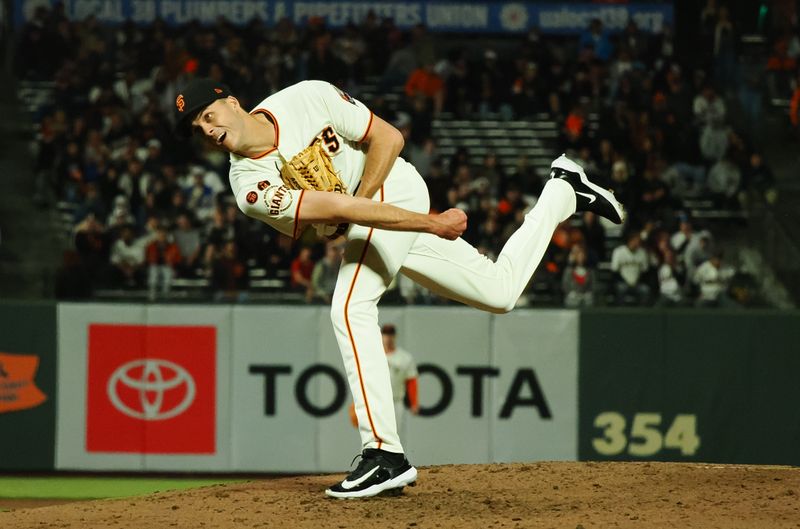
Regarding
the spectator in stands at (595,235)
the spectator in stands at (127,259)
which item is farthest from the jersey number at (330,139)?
the spectator in stands at (595,235)

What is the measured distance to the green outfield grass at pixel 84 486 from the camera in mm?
10945

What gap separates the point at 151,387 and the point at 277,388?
122cm

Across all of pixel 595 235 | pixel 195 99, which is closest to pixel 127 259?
pixel 595 235

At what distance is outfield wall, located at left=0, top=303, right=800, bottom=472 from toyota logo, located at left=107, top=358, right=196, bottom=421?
0.01m

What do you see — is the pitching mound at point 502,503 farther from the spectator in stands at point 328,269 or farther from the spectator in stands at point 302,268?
the spectator in stands at point 302,268

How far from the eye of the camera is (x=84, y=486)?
11.5m

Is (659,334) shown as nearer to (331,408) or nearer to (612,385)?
(612,385)

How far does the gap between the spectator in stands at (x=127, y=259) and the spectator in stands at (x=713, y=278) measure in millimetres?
6072

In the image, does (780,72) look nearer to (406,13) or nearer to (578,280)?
(406,13)

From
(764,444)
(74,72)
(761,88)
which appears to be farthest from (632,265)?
(74,72)

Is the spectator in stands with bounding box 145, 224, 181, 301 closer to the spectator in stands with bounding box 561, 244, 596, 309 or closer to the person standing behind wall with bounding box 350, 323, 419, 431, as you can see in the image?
the person standing behind wall with bounding box 350, 323, 419, 431

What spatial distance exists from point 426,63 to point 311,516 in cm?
1335

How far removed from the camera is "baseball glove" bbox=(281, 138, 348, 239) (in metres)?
5.21

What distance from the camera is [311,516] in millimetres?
5250
